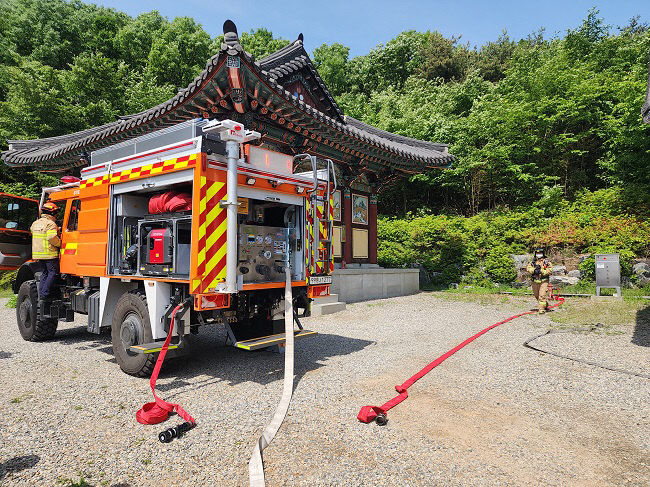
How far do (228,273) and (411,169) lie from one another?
11138 millimetres

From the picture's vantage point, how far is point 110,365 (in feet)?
17.7

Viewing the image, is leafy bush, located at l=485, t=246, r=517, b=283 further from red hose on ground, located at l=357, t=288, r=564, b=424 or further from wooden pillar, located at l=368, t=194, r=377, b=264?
red hose on ground, located at l=357, t=288, r=564, b=424

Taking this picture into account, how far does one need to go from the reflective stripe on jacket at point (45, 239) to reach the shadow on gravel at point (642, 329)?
10.1 m

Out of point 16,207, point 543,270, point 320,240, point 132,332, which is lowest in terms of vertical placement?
point 132,332

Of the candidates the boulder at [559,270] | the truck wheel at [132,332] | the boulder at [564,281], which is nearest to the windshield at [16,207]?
the truck wheel at [132,332]

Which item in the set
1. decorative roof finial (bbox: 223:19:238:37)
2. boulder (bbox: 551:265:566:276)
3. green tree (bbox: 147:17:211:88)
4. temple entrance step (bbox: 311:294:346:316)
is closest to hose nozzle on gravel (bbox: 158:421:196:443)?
decorative roof finial (bbox: 223:19:238:37)

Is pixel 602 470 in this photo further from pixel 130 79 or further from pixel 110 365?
pixel 130 79

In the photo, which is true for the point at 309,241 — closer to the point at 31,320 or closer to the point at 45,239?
the point at 45,239

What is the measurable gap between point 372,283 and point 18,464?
35.5 ft

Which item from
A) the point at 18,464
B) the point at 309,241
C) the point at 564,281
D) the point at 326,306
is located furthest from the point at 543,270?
the point at 18,464

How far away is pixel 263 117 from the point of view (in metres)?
9.33

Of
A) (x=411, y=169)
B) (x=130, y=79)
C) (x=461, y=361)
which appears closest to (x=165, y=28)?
(x=130, y=79)

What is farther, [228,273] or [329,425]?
[228,273]

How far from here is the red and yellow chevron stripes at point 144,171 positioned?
443 cm
